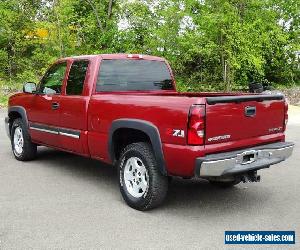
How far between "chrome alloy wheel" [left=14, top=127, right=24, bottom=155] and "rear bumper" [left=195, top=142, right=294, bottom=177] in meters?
4.33

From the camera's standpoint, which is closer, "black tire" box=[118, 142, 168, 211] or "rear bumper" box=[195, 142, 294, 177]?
"rear bumper" box=[195, 142, 294, 177]

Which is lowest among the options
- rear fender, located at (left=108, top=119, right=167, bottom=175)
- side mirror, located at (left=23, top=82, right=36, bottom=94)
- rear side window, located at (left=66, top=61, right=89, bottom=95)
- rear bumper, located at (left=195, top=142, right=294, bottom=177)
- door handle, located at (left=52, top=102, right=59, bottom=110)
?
rear bumper, located at (left=195, top=142, right=294, bottom=177)

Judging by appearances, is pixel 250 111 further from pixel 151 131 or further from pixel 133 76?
pixel 133 76

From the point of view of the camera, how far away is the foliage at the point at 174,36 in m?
19.8

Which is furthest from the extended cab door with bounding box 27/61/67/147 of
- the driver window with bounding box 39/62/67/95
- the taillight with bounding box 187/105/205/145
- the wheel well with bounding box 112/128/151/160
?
the taillight with bounding box 187/105/205/145

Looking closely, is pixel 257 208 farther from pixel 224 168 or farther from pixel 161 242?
pixel 161 242

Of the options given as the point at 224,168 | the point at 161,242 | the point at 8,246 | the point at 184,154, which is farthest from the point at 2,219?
the point at 224,168

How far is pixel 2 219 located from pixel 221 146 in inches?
99.1

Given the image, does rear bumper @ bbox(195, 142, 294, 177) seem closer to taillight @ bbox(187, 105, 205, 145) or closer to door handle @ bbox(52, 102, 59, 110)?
taillight @ bbox(187, 105, 205, 145)

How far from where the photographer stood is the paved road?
4254mm

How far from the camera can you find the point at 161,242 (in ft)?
13.7

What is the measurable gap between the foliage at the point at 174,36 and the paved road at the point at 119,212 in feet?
44.5

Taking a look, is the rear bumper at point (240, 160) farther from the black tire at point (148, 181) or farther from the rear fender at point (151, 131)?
the black tire at point (148, 181)

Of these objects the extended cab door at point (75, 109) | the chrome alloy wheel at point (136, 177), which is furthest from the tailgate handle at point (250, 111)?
the extended cab door at point (75, 109)
